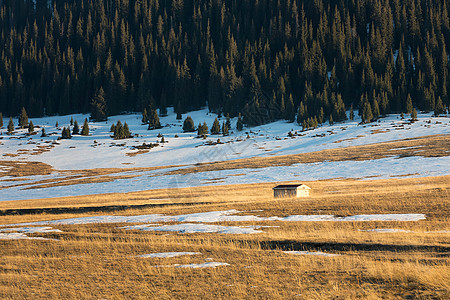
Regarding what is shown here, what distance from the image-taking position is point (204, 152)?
294ft

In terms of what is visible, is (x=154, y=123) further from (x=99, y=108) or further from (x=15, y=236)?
(x=15, y=236)

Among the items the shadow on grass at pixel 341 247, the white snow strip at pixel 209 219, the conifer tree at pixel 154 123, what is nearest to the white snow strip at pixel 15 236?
the white snow strip at pixel 209 219

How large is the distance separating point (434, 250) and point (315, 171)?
4299cm

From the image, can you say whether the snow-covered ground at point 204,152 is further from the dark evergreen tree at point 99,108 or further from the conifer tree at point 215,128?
the dark evergreen tree at point 99,108

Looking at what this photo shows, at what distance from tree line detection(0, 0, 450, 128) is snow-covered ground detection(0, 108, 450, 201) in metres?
10.1

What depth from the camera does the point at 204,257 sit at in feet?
54.3

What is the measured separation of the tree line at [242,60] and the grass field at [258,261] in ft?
297

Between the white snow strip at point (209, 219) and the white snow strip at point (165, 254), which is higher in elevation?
the white snow strip at point (165, 254)

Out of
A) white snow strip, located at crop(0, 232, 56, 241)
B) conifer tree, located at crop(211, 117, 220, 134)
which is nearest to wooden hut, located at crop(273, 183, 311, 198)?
white snow strip, located at crop(0, 232, 56, 241)

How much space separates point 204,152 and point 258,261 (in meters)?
74.5

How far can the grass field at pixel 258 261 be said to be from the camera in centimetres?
1206

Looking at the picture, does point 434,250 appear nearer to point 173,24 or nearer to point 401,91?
point 401,91

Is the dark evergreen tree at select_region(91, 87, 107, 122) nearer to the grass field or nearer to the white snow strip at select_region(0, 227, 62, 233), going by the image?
the white snow strip at select_region(0, 227, 62, 233)

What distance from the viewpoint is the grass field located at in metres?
12.1
